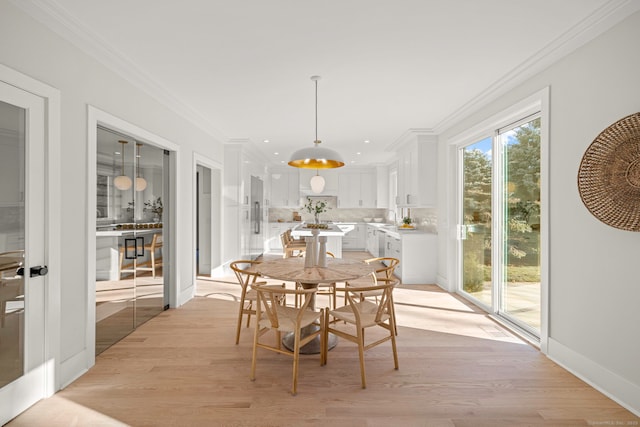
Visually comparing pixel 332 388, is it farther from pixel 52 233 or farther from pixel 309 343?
pixel 52 233

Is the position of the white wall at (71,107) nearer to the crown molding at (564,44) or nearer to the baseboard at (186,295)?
the baseboard at (186,295)

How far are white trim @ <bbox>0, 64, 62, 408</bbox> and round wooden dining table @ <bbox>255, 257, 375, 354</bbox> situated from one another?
4.89ft

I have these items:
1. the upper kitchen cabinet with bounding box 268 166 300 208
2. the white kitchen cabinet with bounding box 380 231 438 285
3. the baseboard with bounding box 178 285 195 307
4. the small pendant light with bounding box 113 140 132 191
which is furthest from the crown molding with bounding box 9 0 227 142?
the upper kitchen cabinet with bounding box 268 166 300 208

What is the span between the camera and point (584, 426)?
6.60 feet

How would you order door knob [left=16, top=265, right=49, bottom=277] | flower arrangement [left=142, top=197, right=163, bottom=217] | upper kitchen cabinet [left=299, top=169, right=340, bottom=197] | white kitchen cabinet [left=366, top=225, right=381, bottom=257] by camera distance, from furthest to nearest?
upper kitchen cabinet [left=299, top=169, right=340, bottom=197]
white kitchen cabinet [left=366, top=225, right=381, bottom=257]
flower arrangement [left=142, top=197, right=163, bottom=217]
door knob [left=16, top=265, right=49, bottom=277]

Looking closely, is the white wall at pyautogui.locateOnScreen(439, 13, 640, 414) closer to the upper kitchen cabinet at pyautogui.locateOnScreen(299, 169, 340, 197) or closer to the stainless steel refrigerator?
the stainless steel refrigerator

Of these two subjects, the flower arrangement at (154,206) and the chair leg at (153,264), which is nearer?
the flower arrangement at (154,206)

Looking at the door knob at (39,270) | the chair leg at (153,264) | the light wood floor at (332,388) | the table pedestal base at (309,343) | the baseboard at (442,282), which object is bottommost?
the light wood floor at (332,388)

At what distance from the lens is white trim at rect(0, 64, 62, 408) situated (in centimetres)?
225

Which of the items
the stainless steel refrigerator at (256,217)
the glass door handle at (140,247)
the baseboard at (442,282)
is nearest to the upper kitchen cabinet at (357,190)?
the stainless steel refrigerator at (256,217)

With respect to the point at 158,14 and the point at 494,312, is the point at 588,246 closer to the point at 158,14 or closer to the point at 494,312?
the point at 494,312

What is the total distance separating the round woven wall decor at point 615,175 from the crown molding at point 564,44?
2.32 ft

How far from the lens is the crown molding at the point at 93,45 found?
7.06 ft

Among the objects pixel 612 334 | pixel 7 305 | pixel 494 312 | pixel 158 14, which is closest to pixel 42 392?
pixel 7 305
